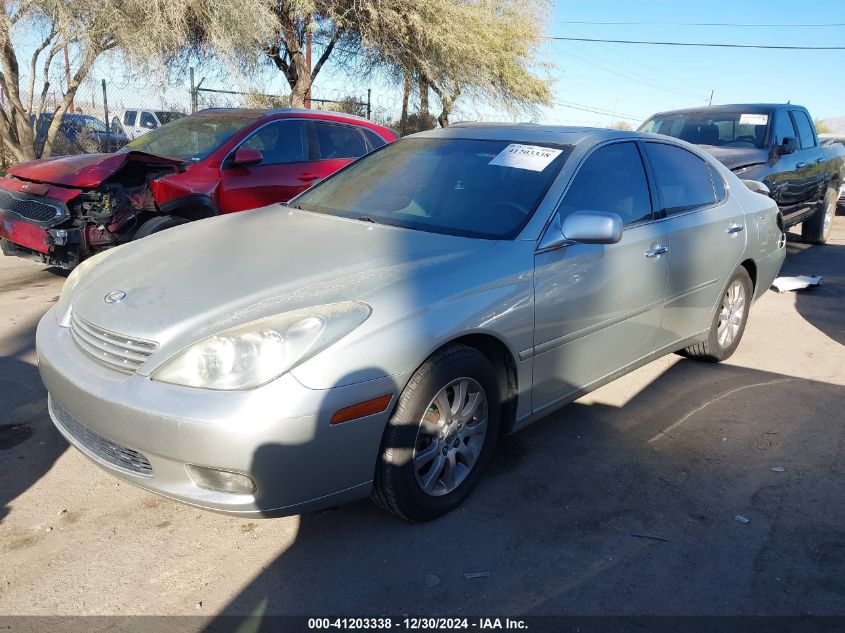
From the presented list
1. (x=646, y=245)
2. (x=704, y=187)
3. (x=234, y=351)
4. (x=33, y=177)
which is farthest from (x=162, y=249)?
(x=33, y=177)

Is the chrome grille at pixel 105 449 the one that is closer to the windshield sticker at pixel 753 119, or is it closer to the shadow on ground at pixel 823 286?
the shadow on ground at pixel 823 286

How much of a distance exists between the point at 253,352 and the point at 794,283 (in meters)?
6.69

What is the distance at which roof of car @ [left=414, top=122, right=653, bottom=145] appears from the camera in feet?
12.2

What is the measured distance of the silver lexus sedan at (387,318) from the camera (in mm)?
2387

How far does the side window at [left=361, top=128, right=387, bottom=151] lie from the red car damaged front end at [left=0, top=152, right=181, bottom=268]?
2.22 m

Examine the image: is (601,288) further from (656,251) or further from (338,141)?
(338,141)

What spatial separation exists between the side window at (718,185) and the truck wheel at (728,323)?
1.73ft

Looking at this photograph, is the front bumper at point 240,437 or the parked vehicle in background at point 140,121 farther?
the parked vehicle in background at point 140,121

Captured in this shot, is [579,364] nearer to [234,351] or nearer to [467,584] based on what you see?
[467,584]

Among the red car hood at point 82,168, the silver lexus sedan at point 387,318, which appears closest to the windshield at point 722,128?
the silver lexus sedan at point 387,318

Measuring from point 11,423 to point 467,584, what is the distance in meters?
2.64

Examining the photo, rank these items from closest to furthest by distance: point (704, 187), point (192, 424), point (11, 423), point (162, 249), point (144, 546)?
point (192, 424) < point (144, 546) < point (162, 249) < point (11, 423) < point (704, 187)

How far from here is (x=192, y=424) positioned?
231 centimetres

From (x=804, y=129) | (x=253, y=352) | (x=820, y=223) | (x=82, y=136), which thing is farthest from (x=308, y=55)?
(x=253, y=352)
